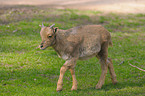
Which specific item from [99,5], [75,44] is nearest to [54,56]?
[75,44]

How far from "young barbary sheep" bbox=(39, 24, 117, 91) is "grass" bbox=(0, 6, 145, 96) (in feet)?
2.78

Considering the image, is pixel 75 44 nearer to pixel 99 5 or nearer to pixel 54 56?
pixel 54 56

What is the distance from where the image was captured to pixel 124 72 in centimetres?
1012

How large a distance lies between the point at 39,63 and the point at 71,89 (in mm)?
3288

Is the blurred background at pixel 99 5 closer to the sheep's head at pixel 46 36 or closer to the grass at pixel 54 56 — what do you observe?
the grass at pixel 54 56

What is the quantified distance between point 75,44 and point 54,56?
13.6 ft

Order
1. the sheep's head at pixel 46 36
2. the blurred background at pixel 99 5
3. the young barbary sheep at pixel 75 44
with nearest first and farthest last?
1. the sheep's head at pixel 46 36
2. the young barbary sheep at pixel 75 44
3. the blurred background at pixel 99 5

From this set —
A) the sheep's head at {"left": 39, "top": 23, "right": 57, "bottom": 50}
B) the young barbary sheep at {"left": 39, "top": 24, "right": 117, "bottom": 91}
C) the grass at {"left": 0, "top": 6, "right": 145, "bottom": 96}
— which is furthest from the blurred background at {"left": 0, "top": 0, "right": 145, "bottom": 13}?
the sheep's head at {"left": 39, "top": 23, "right": 57, "bottom": 50}

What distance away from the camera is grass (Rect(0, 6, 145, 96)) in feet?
27.3

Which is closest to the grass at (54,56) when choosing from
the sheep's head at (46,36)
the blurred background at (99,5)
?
the sheep's head at (46,36)

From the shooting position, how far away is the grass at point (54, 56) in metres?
8.34

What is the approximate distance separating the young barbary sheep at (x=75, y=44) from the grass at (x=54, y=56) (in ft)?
2.78

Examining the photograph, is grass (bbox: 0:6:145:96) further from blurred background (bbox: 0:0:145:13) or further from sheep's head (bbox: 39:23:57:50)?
blurred background (bbox: 0:0:145:13)

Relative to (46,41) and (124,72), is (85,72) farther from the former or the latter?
(46,41)
